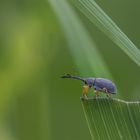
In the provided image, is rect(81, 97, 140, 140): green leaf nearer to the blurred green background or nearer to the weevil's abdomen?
the weevil's abdomen

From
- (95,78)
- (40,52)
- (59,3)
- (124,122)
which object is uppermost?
(40,52)

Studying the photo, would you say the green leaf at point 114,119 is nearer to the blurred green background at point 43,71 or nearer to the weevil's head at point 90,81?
the weevil's head at point 90,81

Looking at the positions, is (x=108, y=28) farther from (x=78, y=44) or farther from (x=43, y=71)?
(x=43, y=71)

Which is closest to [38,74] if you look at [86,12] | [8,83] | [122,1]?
[8,83]


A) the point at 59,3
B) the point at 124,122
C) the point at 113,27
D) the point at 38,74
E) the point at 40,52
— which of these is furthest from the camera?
the point at 40,52

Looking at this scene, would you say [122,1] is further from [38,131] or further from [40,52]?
[38,131]

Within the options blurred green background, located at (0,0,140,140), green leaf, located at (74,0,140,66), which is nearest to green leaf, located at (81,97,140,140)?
green leaf, located at (74,0,140,66)

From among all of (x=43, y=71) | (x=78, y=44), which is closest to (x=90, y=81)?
(x=78, y=44)

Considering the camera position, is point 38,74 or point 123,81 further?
point 123,81
